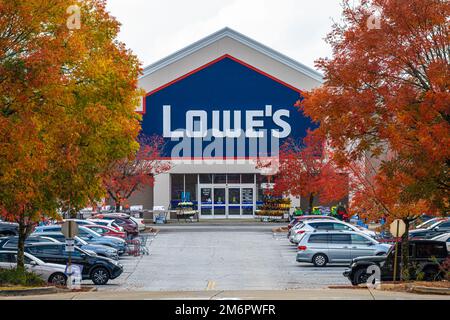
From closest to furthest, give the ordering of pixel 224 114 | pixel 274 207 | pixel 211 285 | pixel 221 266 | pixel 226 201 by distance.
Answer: pixel 211 285 < pixel 221 266 < pixel 224 114 < pixel 274 207 < pixel 226 201

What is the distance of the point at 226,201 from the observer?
70.9 m

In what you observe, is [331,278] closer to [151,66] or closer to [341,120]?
[341,120]

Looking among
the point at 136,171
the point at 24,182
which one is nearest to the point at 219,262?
the point at 24,182

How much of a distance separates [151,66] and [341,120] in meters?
47.0

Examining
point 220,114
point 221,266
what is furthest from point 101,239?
point 220,114

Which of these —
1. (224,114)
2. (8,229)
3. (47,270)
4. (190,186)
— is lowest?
(47,270)

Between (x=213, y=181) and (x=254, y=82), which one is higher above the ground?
(x=254, y=82)

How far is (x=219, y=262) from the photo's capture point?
3928cm

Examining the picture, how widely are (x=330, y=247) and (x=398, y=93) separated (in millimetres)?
15056

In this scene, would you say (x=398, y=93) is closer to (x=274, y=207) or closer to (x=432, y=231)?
(x=432, y=231)

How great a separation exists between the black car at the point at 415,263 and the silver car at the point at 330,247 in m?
7.98

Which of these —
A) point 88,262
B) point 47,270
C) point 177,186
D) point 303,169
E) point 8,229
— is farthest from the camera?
point 177,186

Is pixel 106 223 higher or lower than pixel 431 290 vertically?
higher

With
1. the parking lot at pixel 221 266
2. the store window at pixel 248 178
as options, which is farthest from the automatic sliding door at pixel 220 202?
the parking lot at pixel 221 266
